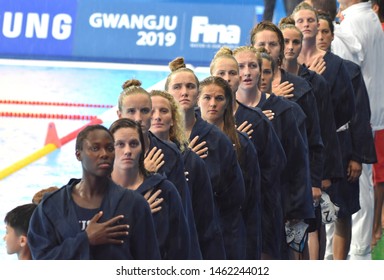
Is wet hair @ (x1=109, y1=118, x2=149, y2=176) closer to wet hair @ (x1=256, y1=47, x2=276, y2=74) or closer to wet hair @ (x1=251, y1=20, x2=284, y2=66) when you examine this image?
wet hair @ (x1=256, y1=47, x2=276, y2=74)

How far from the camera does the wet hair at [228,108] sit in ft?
20.8

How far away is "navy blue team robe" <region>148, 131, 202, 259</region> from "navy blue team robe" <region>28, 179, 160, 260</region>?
0.77 m

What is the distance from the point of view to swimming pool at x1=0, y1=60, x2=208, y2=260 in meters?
10.6

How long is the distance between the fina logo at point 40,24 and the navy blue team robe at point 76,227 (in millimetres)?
12008

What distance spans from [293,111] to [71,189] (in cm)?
275

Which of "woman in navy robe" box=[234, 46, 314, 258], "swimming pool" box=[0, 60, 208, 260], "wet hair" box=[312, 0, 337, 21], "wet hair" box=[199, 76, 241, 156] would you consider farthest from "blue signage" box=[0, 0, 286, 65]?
"wet hair" box=[199, 76, 241, 156]

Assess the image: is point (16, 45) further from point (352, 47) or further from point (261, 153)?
point (261, 153)

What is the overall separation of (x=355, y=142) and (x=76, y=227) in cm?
415

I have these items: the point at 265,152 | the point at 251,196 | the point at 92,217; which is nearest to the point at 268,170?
the point at 265,152

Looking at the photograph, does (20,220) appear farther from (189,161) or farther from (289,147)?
(289,147)

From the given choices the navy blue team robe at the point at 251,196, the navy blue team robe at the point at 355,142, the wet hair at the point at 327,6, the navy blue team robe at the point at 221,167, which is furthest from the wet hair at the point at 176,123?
the wet hair at the point at 327,6

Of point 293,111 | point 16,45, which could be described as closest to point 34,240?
point 293,111

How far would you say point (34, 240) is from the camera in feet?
15.6
